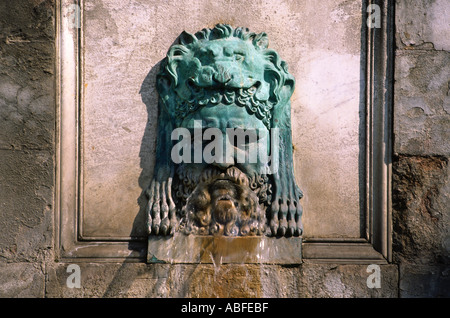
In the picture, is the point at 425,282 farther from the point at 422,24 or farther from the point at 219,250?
the point at 422,24

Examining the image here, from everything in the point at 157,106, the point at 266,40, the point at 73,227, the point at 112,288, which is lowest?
the point at 112,288

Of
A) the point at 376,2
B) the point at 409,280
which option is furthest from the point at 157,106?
the point at 409,280

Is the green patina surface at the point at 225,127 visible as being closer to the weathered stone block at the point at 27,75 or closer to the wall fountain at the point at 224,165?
the wall fountain at the point at 224,165

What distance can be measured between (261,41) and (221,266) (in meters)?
1.33

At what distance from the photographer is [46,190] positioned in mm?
3857

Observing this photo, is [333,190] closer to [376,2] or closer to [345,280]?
[345,280]

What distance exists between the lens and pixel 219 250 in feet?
12.5

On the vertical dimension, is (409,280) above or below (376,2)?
below

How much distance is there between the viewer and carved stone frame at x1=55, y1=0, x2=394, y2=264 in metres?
3.90

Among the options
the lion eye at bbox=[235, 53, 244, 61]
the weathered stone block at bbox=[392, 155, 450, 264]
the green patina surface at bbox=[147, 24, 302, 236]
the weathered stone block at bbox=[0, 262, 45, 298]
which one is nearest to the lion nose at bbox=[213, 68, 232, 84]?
the green patina surface at bbox=[147, 24, 302, 236]

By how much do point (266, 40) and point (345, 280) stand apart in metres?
1.47

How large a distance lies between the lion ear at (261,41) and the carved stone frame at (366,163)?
60 centimetres

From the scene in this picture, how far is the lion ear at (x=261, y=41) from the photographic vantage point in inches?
156

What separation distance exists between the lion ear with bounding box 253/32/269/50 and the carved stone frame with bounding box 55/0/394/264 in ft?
1.97
